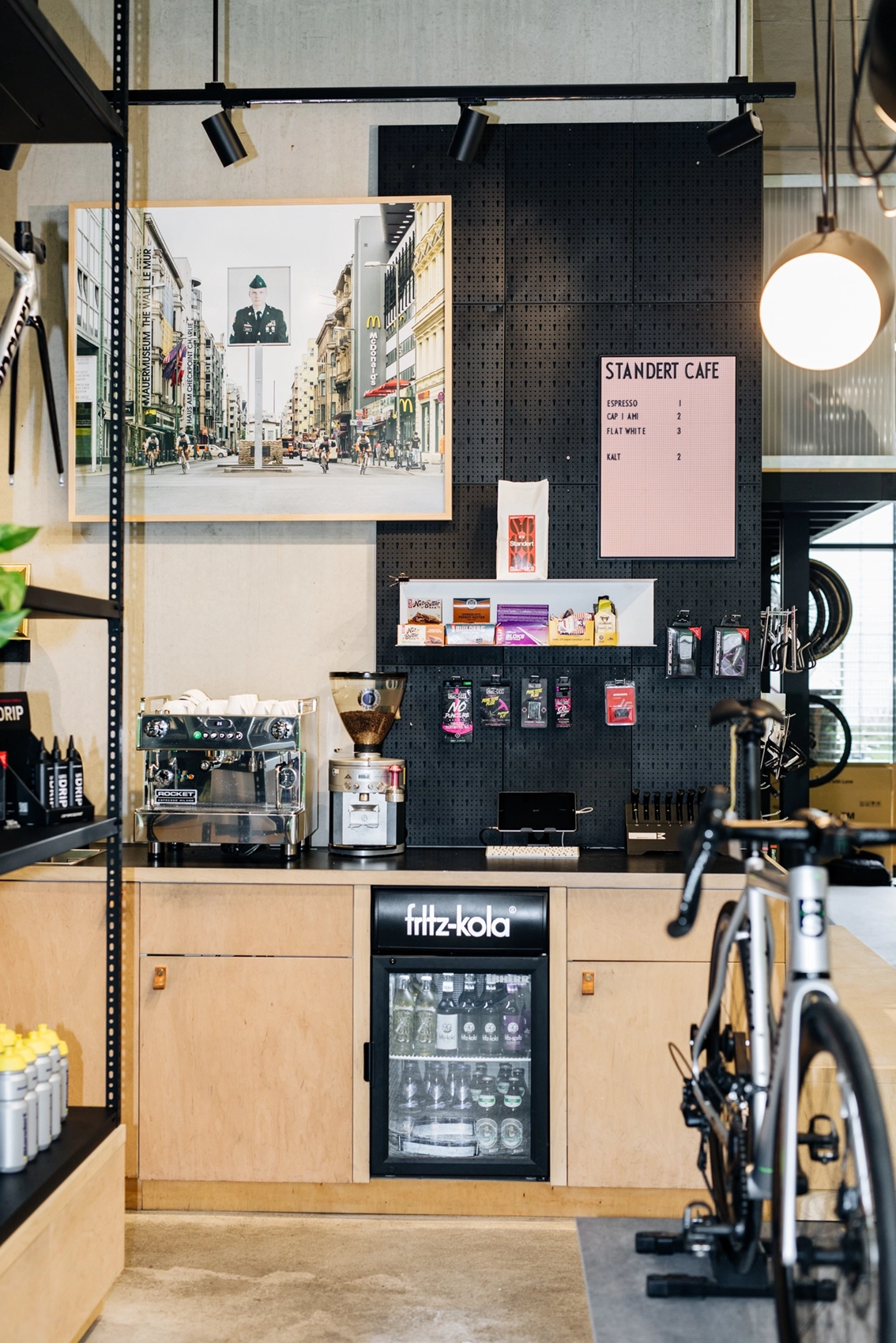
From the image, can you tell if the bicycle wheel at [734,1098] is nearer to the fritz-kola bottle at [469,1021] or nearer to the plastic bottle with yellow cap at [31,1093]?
the fritz-kola bottle at [469,1021]

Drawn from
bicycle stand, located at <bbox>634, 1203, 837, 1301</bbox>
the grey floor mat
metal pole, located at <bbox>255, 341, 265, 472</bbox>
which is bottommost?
the grey floor mat

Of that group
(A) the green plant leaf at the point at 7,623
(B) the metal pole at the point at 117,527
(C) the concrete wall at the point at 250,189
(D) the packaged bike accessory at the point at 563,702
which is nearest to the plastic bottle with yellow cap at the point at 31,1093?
(B) the metal pole at the point at 117,527

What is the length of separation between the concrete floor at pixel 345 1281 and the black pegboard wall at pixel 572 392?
1247 millimetres

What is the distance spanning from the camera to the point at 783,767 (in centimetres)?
563

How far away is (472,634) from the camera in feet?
12.0

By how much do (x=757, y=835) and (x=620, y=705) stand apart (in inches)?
81.3

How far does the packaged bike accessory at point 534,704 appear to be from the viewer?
12.3 feet

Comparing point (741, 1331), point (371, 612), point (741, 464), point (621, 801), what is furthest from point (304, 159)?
point (741, 1331)

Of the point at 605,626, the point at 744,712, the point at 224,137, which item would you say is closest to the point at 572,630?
the point at 605,626

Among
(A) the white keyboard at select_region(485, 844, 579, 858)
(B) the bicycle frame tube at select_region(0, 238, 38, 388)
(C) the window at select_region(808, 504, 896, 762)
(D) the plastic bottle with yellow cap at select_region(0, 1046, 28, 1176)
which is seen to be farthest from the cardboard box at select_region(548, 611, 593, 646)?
(C) the window at select_region(808, 504, 896, 762)

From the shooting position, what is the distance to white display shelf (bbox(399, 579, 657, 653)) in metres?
3.73

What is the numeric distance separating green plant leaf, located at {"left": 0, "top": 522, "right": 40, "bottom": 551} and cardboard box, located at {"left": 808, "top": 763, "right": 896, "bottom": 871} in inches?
276

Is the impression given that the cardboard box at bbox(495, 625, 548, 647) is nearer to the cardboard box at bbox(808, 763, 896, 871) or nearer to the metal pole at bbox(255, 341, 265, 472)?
the metal pole at bbox(255, 341, 265, 472)

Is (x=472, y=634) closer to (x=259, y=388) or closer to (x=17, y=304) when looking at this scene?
(x=259, y=388)
